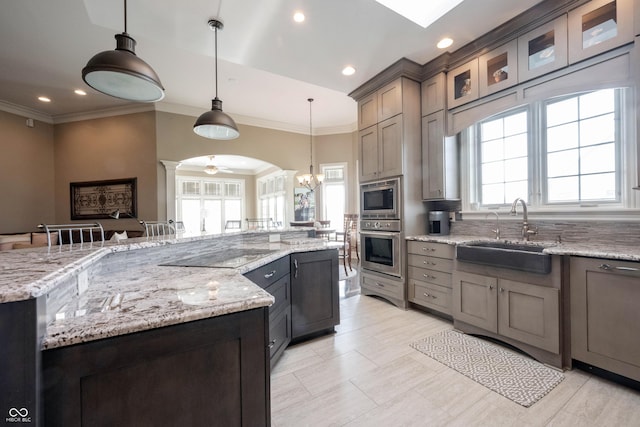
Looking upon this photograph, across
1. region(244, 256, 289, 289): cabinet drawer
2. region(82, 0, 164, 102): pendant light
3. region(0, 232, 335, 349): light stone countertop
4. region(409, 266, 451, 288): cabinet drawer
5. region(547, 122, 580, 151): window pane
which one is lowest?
region(409, 266, 451, 288): cabinet drawer

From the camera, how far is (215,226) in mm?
9773

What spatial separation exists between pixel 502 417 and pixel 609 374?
3.32ft

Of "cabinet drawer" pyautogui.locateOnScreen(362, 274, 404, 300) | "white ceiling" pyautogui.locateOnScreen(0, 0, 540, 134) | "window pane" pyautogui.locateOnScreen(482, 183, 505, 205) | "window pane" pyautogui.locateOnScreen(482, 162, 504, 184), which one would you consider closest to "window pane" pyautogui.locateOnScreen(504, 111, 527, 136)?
"window pane" pyautogui.locateOnScreen(482, 162, 504, 184)

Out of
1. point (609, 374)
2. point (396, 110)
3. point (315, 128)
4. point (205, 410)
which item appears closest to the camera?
point (205, 410)

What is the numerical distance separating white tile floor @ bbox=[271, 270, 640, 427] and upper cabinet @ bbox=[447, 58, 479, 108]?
2.67 meters

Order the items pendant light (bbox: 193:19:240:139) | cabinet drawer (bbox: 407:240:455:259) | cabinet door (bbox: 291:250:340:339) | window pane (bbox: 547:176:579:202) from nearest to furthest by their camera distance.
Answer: cabinet door (bbox: 291:250:340:339) → window pane (bbox: 547:176:579:202) → pendant light (bbox: 193:19:240:139) → cabinet drawer (bbox: 407:240:455:259)

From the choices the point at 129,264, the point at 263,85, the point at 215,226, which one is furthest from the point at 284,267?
the point at 215,226

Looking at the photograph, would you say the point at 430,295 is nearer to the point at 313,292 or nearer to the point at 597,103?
the point at 313,292

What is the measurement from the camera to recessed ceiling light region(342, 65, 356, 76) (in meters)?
3.28

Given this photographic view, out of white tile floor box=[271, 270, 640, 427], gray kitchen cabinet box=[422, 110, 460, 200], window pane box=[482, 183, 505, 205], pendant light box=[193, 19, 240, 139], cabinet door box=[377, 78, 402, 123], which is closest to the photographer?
white tile floor box=[271, 270, 640, 427]

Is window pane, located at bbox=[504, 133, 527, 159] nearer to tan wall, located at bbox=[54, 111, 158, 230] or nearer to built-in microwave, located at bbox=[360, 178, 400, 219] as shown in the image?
built-in microwave, located at bbox=[360, 178, 400, 219]

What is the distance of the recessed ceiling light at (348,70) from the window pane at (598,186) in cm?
267

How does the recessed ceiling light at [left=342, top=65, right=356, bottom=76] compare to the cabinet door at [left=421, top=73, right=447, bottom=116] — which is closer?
the cabinet door at [left=421, top=73, right=447, bottom=116]

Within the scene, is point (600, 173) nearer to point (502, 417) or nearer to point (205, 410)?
point (502, 417)
